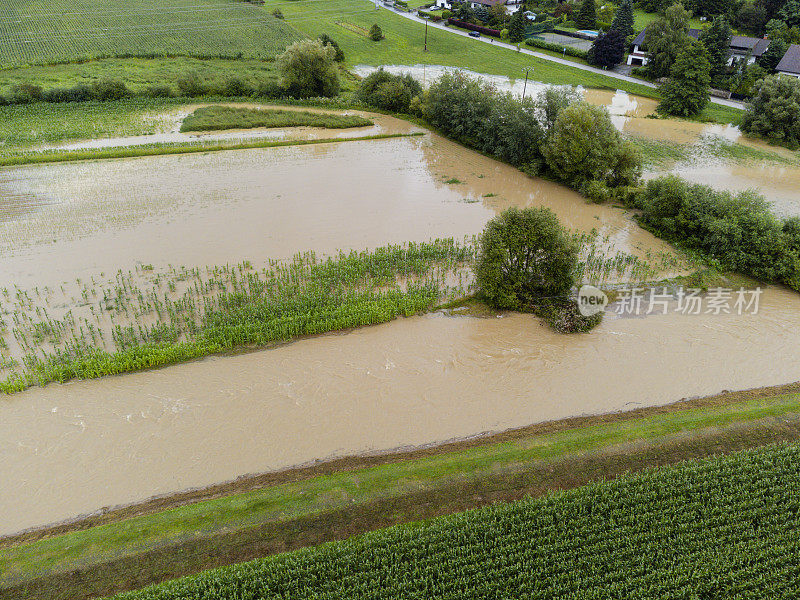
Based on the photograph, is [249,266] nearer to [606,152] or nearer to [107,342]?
[107,342]

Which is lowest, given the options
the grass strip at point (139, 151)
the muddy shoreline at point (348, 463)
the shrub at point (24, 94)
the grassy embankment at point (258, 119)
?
the muddy shoreline at point (348, 463)

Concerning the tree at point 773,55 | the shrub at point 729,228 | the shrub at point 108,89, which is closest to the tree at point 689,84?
the tree at point 773,55

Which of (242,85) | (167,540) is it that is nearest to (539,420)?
(167,540)

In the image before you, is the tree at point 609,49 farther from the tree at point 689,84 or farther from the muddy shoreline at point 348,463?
the muddy shoreline at point 348,463

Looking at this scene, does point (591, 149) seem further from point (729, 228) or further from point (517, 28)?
point (517, 28)

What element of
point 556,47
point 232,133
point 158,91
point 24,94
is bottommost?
point 232,133

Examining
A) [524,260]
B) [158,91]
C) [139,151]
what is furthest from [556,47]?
[524,260]
